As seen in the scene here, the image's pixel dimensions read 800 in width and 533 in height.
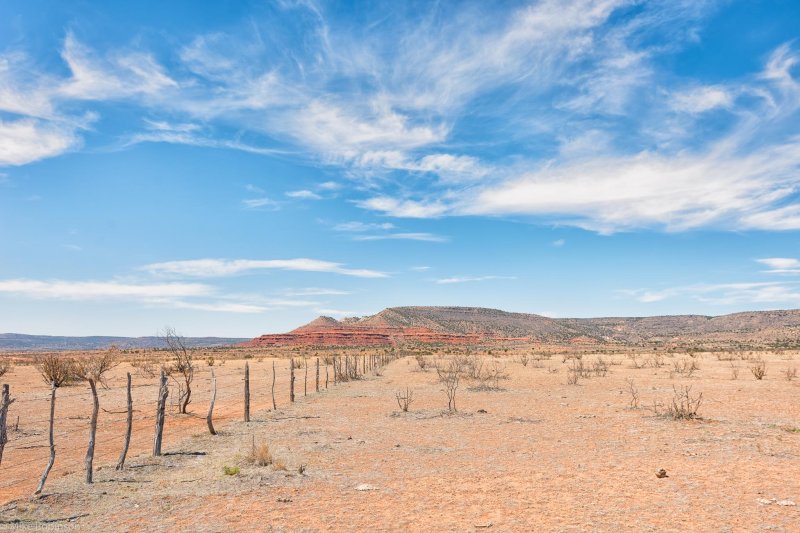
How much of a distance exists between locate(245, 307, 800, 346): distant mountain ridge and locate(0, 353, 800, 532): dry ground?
96.4 meters

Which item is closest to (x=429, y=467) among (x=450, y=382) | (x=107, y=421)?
(x=107, y=421)

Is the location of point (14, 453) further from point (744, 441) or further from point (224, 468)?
point (744, 441)

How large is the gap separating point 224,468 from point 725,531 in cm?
855

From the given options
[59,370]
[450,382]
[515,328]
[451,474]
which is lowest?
[451,474]

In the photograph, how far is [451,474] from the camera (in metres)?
10.0

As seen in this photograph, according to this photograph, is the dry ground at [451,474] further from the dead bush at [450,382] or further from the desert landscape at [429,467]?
the dead bush at [450,382]

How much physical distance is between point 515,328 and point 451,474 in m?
130

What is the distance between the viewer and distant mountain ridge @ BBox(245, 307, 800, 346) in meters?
117

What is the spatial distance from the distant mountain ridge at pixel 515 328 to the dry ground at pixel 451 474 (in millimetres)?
96354

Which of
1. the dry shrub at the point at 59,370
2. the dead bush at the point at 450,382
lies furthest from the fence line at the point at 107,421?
the dead bush at the point at 450,382

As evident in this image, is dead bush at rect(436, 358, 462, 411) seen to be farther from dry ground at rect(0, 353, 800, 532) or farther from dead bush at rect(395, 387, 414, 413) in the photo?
dead bush at rect(395, 387, 414, 413)

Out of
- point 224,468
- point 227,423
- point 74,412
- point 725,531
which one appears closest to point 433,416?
point 227,423

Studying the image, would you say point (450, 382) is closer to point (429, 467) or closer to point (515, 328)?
point (429, 467)

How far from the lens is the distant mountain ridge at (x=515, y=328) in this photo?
117 meters
